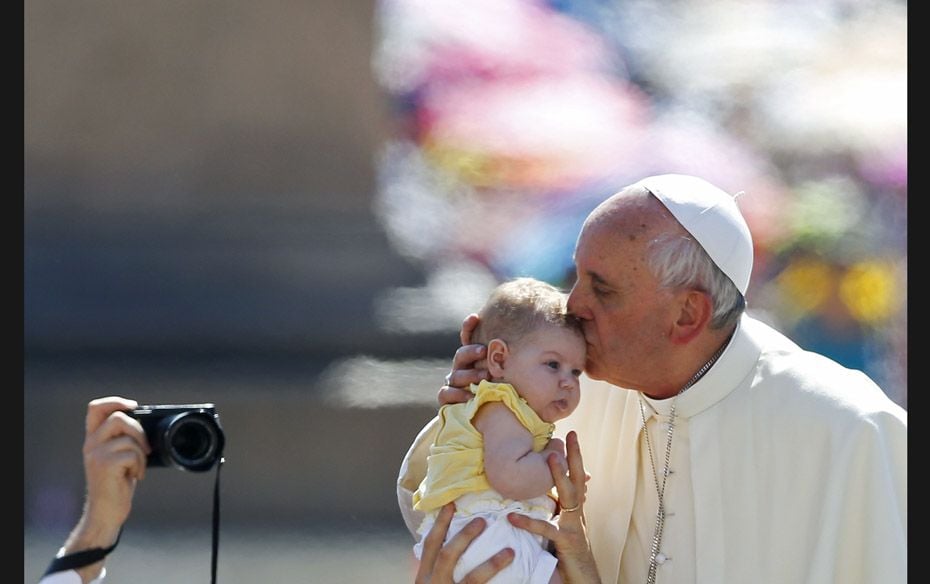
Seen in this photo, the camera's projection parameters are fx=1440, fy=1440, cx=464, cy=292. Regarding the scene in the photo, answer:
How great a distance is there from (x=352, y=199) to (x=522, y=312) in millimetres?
8318

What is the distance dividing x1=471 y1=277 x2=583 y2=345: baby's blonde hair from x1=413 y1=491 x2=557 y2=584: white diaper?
0.39 meters

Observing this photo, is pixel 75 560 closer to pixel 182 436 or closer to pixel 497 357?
pixel 182 436

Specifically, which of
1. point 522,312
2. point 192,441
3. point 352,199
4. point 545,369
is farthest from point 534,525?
point 352,199

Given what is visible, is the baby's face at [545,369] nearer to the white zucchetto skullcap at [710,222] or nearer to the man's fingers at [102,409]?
the white zucchetto skullcap at [710,222]

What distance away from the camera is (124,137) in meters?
12.4

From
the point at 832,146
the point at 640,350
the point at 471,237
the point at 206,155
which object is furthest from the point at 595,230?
the point at 206,155

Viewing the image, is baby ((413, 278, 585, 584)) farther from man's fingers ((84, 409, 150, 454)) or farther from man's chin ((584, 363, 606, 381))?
man's fingers ((84, 409, 150, 454))

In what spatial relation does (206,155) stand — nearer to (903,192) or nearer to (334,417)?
(334,417)

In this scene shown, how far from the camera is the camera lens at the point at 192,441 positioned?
3.08m

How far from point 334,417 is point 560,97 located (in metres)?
2.93

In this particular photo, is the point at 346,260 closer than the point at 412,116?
No

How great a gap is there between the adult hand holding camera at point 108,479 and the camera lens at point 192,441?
0.24ft

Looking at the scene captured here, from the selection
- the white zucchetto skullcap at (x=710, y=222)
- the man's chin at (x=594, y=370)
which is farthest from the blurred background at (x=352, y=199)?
the man's chin at (x=594, y=370)

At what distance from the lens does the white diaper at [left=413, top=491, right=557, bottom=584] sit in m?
3.38
